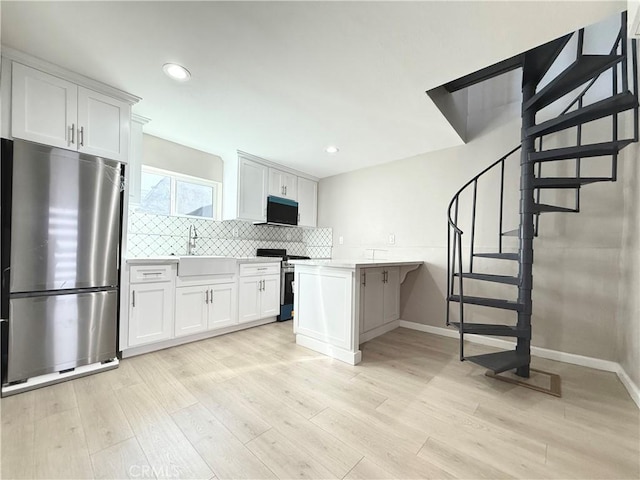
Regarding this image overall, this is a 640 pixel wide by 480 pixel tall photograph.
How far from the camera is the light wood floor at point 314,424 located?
1.24 metres

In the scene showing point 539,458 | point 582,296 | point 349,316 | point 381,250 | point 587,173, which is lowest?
point 539,458

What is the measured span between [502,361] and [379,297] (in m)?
1.35

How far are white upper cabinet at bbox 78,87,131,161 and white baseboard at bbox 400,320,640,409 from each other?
3773 millimetres

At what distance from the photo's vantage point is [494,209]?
296cm

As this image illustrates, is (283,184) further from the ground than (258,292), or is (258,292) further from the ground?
(283,184)

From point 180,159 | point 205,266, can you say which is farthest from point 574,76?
point 180,159

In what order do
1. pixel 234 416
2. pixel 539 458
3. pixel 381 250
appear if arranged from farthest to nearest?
pixel 381 250 → pixel 234 416 → pixel 539 458

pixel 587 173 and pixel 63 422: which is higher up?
pixel 587 173

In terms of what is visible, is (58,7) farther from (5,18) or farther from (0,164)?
(0,164)

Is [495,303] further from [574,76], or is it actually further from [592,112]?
[574,76]

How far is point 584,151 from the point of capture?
187 centimetres

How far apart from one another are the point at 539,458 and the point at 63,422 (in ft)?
8.41

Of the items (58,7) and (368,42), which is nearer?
(58,7)

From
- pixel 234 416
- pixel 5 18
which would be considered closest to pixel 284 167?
pixel 5 18
